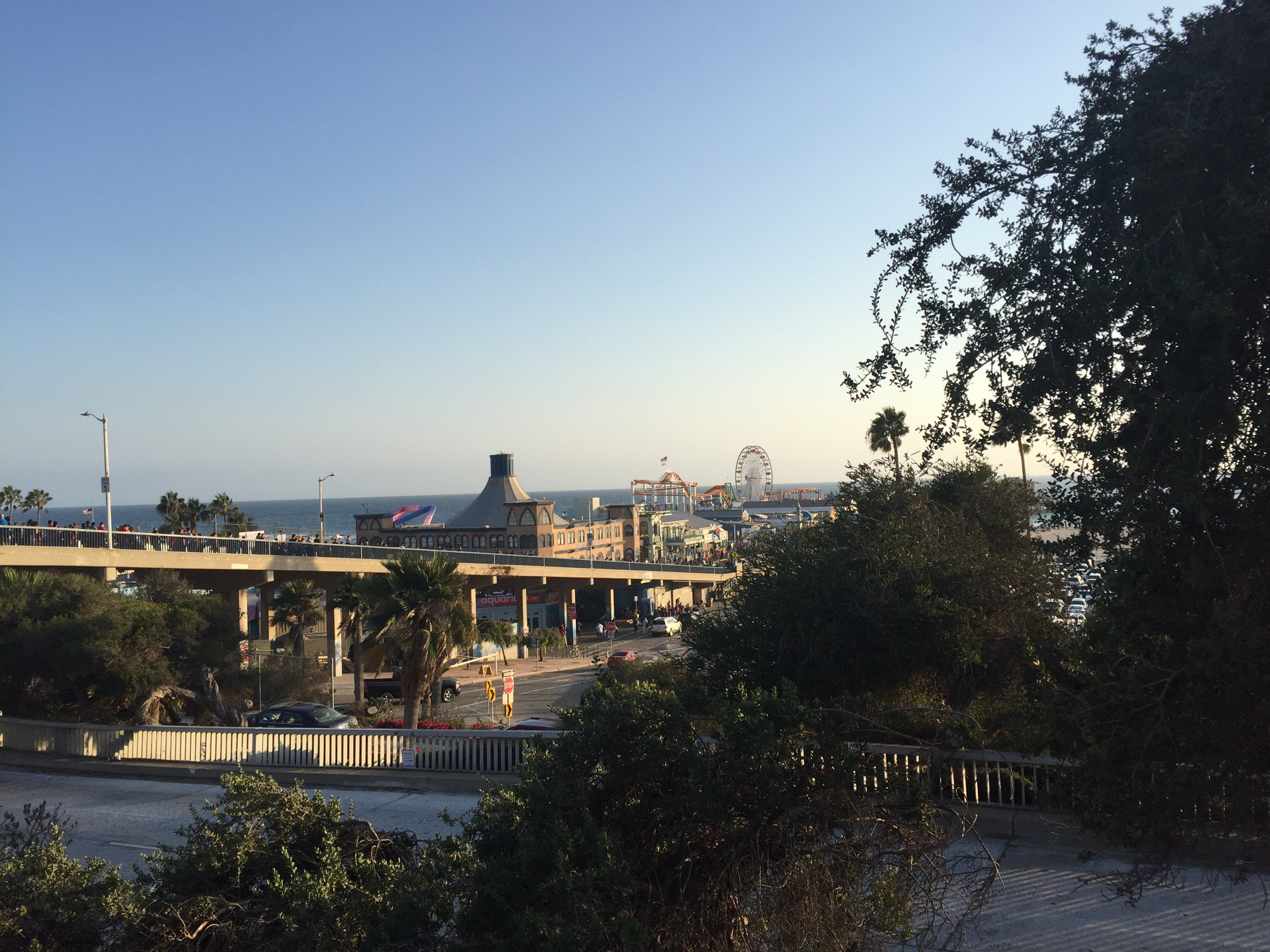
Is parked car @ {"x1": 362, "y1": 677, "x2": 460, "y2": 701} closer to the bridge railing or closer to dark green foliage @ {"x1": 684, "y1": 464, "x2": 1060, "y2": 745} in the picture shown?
the bridge railing

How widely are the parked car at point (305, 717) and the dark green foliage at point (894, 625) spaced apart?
12.2 metres

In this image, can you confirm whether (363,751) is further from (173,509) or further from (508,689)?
(173,509)

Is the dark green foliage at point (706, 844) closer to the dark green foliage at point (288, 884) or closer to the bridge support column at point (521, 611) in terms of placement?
the dark green foliage at point (288, 884)

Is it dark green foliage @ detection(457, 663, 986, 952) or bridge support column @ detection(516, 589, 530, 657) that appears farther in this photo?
bridge support column @ detection(516, 589, 530, 657)

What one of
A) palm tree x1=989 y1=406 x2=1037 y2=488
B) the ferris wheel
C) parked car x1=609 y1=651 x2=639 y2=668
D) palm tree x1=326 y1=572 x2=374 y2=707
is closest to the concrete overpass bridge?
palm tree x1=326 y1=572 x2=374 y2=707

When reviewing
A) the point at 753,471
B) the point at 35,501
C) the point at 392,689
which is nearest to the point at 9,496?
the point at 35,501

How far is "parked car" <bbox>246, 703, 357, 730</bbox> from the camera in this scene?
22.7 metres

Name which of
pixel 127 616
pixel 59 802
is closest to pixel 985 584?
pixel 59 802

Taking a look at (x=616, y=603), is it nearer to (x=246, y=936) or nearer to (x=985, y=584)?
(x=985, y=584)

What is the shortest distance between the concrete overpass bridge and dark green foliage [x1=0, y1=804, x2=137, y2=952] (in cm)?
1593

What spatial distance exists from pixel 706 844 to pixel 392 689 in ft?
126

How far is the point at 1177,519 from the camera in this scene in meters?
5.84

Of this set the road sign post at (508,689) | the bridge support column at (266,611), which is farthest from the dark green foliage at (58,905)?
the bridge support column at (266,611)

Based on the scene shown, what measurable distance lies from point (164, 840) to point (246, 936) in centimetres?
671
